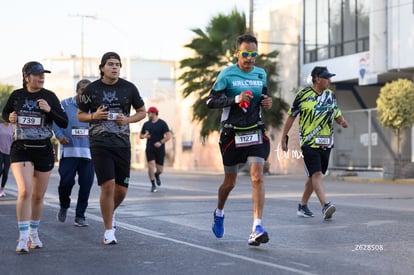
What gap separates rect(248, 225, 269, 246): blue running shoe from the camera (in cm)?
741

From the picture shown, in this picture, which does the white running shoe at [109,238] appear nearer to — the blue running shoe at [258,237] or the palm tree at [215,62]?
the blue running shoe at [258,237]

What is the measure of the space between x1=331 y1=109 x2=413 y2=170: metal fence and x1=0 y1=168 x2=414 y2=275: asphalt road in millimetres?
17884

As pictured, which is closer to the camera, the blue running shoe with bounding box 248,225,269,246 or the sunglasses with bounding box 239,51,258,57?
the blue running shoe with bounding box 248,225,269,246

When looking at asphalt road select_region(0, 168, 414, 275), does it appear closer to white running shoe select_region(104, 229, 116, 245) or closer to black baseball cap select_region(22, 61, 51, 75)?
white running shoe select_region(104, 229, 116, 245)

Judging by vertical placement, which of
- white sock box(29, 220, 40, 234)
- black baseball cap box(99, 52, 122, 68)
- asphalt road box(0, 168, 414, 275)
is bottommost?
asphalt road box(0, 168, 414, 275)

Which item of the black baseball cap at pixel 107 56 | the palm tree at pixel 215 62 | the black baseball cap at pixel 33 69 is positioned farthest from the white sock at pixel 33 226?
the palm tree at pixel 215 62

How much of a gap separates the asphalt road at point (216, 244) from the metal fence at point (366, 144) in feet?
58.7

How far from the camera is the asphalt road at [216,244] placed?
6.49 meters

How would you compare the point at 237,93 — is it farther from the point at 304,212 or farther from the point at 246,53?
the point at 304,212

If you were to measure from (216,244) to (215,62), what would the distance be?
26.3m

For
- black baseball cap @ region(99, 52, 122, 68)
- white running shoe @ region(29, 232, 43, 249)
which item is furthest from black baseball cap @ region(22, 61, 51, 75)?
white running shoe @ region(29, 232, 43, 249)

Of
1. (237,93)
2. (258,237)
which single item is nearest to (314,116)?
(237,93)

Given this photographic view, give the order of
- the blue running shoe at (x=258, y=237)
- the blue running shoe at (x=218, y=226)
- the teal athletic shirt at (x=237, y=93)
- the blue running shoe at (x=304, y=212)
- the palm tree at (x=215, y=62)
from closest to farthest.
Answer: the blue running shoe at (x=258, y=237)
the teal athletic shirt at (x=237, y=93)
the blue running shoe at (x=218, y=226)
the blue running shoe at (x=304, y=212)
the palm tree at (x=215, y=62)

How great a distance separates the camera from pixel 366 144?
31.3m
